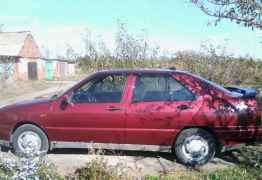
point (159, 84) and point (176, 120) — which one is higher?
point (159, 84)

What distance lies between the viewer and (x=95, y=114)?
718cm

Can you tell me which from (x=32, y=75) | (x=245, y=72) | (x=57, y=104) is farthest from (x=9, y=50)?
(x=57, y=104)

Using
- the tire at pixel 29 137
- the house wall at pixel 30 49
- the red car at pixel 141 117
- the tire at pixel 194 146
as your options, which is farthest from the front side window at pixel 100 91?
the house wall at pixel 30 49

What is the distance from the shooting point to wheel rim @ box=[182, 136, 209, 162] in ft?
22.8

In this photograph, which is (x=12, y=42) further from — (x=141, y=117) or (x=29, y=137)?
(x=141, y=117)

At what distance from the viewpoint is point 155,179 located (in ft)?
18.9

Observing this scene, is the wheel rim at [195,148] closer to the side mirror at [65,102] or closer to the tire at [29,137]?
the side mirror at [65,102]

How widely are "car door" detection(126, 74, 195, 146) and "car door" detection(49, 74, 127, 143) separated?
8.0 inches

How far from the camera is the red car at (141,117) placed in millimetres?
6973

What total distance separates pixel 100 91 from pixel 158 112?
112cm

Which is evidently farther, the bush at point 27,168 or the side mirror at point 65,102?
the side mirror at point 65,102

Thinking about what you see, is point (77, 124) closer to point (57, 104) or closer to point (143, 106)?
point (57, 104)

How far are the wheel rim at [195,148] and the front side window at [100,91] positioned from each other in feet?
4.57

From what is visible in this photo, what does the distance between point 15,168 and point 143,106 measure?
2909 millimetres
